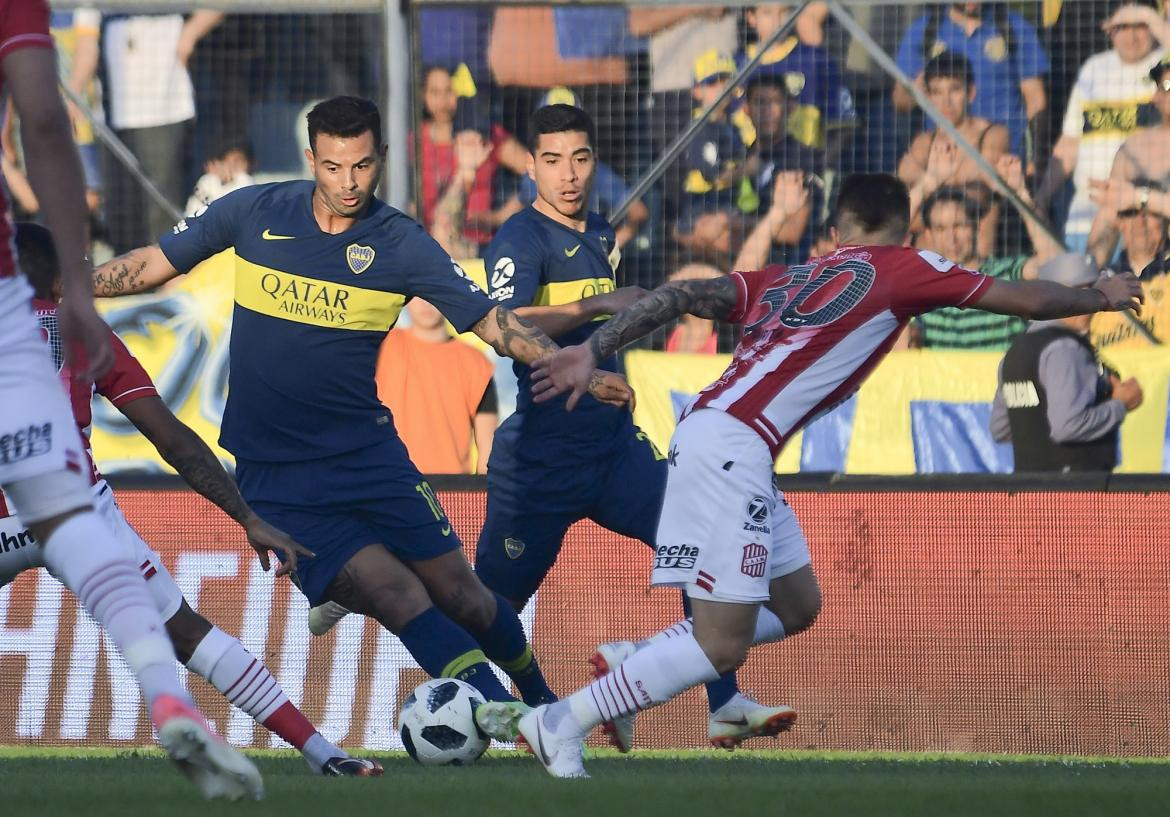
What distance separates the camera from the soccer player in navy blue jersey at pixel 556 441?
8.02 meters

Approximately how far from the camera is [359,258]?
7.12 meters

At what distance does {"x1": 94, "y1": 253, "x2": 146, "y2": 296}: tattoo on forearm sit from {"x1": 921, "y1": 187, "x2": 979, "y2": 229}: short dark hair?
591 centimetres

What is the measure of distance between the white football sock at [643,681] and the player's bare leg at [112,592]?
172 cm

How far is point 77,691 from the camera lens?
8773 mm

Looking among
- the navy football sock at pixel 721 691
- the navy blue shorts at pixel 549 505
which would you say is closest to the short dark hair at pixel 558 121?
the navy blue shorts at pixel 549 505

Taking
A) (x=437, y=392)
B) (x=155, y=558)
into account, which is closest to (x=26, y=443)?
(x=155, y=558)

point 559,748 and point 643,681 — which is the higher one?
point 643,681

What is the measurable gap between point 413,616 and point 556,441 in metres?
1.25

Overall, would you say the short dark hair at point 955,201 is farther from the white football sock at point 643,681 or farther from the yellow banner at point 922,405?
the white football sock at point 643,681

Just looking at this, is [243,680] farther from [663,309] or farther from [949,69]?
Answer: [949,69]

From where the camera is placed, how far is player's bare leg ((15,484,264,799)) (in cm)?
439

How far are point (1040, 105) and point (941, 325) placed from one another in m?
1.54

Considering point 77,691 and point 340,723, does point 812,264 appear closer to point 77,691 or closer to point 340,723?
point 340,723

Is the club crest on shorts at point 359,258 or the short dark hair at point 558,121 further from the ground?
the short dark hair at point 558,121
